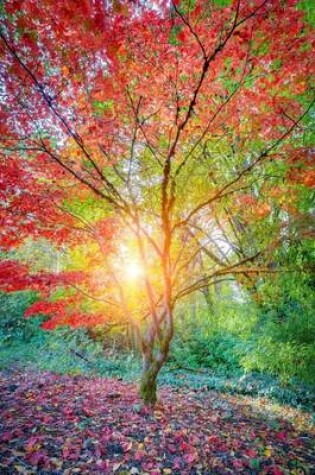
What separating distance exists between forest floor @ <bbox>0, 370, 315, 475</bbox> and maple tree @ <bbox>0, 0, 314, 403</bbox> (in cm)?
80

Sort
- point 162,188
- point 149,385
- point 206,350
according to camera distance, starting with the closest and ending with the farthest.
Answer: point 162,188
point 149,385
point 206,350

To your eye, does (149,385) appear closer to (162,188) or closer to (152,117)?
(162,188)

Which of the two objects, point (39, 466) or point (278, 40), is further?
point (278, 40)

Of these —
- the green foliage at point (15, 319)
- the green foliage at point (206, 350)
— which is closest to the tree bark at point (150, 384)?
the green foliage at point (206, 350)

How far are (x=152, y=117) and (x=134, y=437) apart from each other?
442 centimetres

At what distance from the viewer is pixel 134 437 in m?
3.50

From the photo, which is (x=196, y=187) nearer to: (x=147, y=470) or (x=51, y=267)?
(x=147, y=470)

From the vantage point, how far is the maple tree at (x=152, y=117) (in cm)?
344

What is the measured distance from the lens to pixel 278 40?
457 centimetres

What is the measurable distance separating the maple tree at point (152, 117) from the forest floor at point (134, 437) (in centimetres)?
80

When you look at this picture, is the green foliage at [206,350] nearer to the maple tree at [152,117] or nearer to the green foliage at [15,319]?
the maple tree at [152,117]

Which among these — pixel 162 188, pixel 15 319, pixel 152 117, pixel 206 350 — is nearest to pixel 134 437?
pixel 162 188

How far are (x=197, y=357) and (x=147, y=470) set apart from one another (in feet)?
28.6

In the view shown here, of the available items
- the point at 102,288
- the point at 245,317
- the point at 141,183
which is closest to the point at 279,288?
A: the point at 245,317
